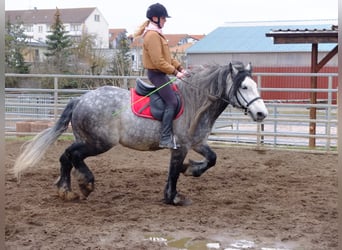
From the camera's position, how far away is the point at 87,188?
5.11 m

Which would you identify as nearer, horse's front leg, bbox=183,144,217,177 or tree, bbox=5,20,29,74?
horse's front leg, bbox=183,144,217,177

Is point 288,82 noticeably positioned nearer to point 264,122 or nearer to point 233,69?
point 264,122

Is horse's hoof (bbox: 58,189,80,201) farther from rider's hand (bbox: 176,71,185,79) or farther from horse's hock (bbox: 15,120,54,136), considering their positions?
horse's hock (bbox: 15,120,54,136)

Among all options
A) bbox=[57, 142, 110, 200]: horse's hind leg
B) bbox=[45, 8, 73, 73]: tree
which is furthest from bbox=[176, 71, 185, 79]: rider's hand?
bbox=[45, 8, 73, 73]: tree

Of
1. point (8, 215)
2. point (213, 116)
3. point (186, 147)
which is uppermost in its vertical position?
point (213, 116)

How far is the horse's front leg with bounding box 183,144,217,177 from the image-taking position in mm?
5020

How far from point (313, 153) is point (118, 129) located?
4588 millimetres

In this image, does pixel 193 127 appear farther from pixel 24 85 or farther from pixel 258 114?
pixel 24 85

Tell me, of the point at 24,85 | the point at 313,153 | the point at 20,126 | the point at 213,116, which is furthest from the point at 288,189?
the point at 24,85

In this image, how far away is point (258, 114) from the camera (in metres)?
4.66

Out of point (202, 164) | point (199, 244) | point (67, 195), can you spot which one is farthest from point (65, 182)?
point (199, 244)

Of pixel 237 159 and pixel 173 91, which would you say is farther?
pixel 237 159

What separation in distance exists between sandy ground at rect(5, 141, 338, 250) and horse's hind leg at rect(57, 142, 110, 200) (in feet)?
0.42

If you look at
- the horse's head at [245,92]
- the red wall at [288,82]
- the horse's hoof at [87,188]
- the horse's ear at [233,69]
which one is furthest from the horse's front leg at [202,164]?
the red wall at [288,82]
